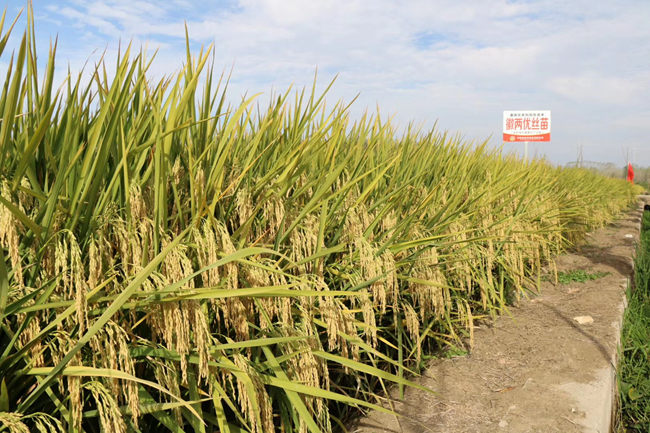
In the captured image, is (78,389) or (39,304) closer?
(78,389)

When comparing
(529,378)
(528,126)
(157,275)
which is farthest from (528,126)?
(157,275)

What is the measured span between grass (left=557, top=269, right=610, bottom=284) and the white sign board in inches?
334

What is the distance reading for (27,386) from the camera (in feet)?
4.68

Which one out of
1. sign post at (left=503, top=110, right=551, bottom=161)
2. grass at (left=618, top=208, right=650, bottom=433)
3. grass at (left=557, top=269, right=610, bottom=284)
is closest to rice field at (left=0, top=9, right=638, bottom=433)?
grass at (left=618, top=208, right=650, bottom=433)

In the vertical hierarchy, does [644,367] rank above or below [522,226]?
below

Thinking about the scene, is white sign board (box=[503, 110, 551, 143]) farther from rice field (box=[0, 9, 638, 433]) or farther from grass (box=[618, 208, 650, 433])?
rice field (box=[0, 9, 638, 433])

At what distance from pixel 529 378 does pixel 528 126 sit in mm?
11646

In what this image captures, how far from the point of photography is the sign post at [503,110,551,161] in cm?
1320

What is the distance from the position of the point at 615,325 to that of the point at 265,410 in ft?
9.78

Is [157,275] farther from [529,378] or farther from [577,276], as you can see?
[577,276]

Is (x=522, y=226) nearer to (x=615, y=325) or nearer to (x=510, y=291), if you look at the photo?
(x=510, y=291)

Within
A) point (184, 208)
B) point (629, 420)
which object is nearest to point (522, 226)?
point (629, 420)

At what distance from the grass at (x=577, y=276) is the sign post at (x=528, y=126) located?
8495 mm

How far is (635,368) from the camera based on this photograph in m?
3.24
